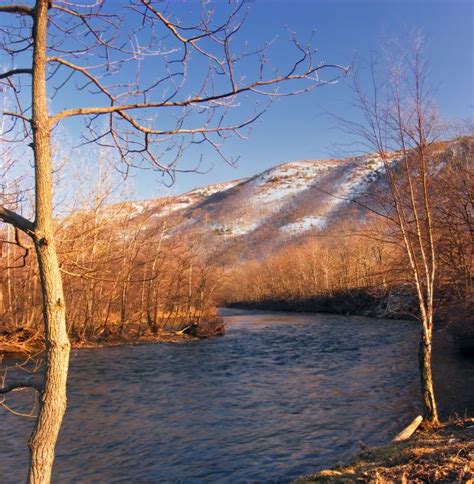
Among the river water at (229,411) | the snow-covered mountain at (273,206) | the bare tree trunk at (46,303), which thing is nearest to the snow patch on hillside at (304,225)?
the snow-covered mountain at (273,206)

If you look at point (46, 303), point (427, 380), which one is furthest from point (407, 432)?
point (46, 303)

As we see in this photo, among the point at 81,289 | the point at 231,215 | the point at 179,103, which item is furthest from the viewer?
the point at 231,215

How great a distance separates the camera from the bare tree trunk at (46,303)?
3.17 metres

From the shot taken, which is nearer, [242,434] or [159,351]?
[242,434]

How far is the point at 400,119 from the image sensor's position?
8273 mm

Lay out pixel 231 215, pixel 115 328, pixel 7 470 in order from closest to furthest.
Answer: pixel 7 470, pixel 115 328, pixel 231 215

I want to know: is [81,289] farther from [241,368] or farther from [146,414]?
[146,414]

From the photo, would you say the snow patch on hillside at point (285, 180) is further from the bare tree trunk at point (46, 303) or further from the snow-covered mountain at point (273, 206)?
the bare tree trunk at point (46, 303)

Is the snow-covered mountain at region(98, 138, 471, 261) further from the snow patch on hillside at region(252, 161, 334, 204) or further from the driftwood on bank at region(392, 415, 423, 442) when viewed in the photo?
the driftwood on bank at region(392, 415, 423, 442)

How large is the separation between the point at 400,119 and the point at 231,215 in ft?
397

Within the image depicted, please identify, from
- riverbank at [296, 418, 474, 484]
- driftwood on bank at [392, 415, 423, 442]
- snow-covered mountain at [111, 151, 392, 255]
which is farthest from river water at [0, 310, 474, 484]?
snow-covered mountain at [111, 151, 392, 255]

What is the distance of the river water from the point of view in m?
8.18

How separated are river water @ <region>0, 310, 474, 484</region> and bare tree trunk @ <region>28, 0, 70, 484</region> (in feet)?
16.6

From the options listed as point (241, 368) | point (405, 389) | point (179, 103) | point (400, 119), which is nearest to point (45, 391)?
point (179, 103)
